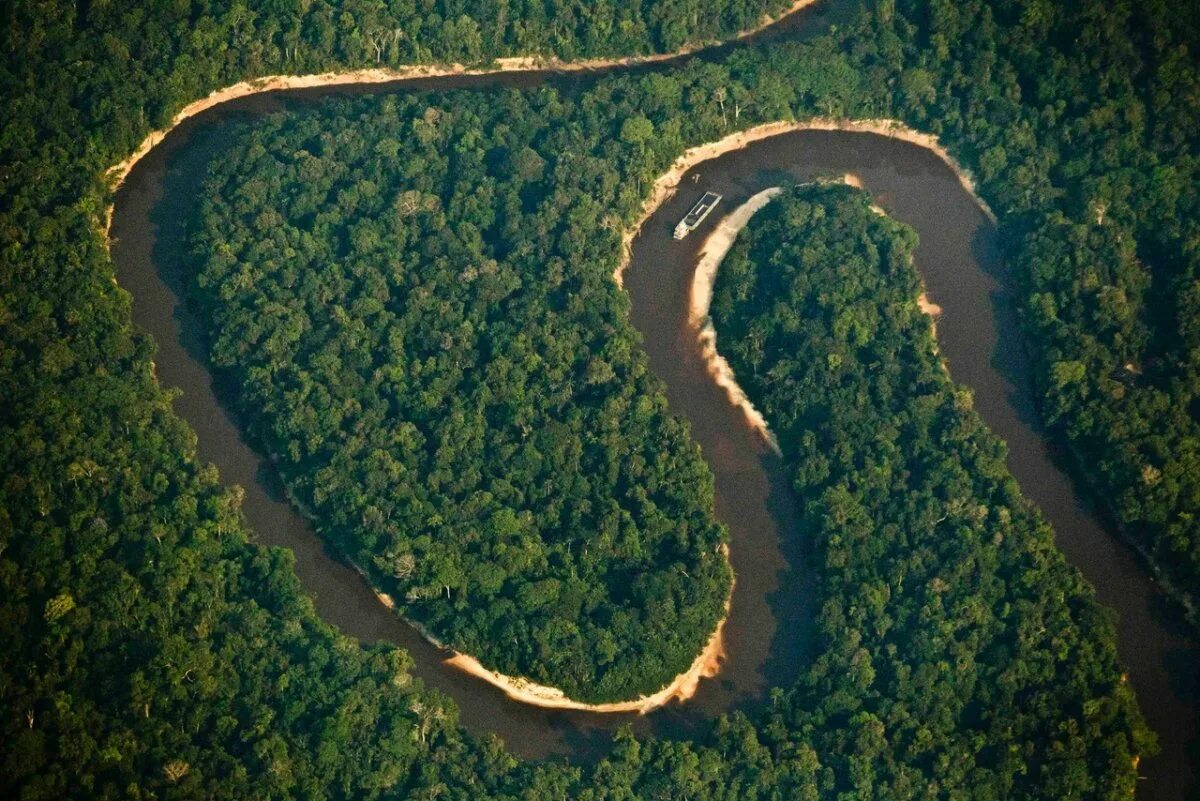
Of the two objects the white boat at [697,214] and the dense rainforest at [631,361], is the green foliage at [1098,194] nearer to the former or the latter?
the dense rainforest at [631,361]

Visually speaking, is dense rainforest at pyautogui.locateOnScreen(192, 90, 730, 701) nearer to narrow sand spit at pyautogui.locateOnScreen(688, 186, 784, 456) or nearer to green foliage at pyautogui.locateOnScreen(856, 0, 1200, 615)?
narrow sand spit at pyautogui.locateOnScreen(688, 186, 784, 456)

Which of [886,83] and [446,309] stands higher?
[886,83]

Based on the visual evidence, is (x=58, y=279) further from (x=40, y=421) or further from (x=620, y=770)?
(x=620, y=770)

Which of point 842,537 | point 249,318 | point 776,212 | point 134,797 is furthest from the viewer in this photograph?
point 776,212

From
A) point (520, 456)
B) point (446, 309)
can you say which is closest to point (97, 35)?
point (446, 309)

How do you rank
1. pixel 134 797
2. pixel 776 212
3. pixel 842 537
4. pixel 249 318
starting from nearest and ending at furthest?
pixel 134 797 < pixel 842 537 < pixel 249 318 < pixel 776 212
